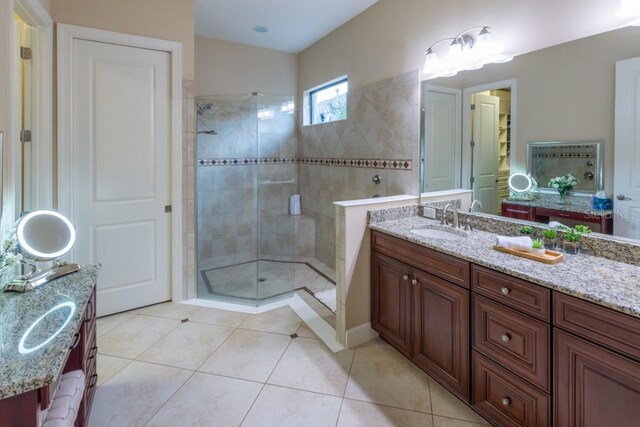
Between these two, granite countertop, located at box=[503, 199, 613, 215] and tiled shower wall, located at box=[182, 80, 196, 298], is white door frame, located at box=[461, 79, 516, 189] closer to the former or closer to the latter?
granite countertop, located at box=[503, 199, 613, 215]

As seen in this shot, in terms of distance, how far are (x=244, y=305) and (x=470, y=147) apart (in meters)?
2.20

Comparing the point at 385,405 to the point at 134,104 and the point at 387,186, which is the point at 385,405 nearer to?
the point at 387,186

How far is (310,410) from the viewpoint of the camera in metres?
1.79

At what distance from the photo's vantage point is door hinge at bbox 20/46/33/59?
231cm

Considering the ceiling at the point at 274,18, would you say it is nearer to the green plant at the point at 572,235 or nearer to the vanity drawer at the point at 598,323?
the green plant at the point at 572,235

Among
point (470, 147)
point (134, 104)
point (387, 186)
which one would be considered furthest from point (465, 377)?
point (134, 104)

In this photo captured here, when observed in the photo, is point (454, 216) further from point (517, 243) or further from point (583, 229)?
point (583, 229)

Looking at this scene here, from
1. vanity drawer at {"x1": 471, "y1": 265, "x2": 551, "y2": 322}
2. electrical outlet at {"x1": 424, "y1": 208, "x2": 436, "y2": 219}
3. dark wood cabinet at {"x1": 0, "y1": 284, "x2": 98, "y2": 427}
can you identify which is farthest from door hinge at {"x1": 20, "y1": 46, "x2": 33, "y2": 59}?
vanity drawer at {"x1": 471, "y1": 265, "x2": 551, "y2": 322}

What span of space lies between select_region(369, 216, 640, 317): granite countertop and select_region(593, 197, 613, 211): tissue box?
0.80ft

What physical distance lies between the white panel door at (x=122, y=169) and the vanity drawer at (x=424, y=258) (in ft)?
6.19

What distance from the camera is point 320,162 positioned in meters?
4.25

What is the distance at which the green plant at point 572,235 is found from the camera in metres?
1.70

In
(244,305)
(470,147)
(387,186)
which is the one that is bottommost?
(244,305)

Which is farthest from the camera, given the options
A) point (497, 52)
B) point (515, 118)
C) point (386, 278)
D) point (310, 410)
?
point (386, 278)
